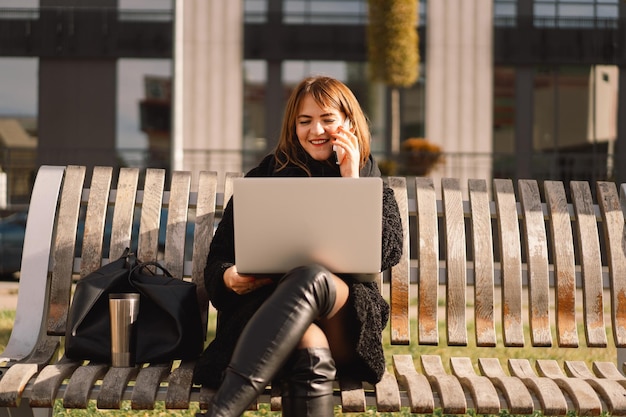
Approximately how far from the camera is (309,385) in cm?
289

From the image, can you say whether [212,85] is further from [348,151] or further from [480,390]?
[480,390]

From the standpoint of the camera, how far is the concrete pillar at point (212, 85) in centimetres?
1755

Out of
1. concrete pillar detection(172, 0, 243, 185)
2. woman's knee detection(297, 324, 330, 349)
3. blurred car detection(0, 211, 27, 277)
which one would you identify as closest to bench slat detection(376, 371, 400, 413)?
woman's knee detection(297, 324, 330, 349)

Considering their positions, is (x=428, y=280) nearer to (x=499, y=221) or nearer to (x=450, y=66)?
(x=499, y=221)

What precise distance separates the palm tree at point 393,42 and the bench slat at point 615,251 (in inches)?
507

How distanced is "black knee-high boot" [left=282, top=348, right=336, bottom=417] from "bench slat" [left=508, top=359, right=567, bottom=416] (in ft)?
2.33

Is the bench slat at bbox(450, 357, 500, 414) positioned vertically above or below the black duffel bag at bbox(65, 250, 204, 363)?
below

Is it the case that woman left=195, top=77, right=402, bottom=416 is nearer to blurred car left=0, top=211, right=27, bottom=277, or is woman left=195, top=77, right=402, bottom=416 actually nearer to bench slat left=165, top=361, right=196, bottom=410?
bench slat left=165, top=361, right=196, bottom=410

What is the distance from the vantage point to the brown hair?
355cm

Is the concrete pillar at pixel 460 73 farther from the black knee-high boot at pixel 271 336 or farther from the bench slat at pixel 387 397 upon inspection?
the black knee-high boot at pixel 271 336

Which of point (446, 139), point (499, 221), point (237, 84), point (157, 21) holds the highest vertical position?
point (157, 21)

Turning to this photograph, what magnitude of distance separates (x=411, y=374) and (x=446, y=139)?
14.9m

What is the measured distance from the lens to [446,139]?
58.5 ft

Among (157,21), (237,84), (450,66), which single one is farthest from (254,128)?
(450,66)
